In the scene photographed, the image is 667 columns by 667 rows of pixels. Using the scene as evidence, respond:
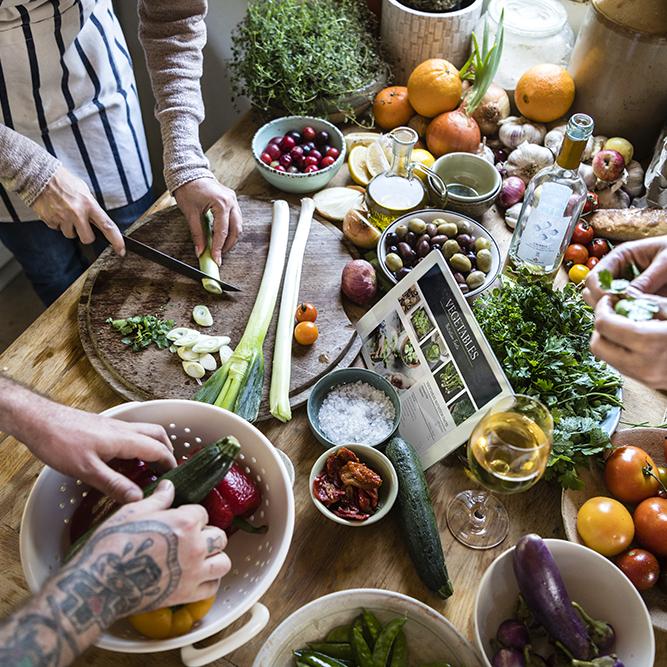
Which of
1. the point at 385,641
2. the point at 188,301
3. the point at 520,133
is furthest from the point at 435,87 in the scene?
the point at 385,641

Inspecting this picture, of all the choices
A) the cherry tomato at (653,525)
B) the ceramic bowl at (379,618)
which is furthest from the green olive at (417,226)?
the ceramic bowl at (379,618)

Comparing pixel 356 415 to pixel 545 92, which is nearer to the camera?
pixel 356 415

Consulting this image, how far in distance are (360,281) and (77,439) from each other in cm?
72

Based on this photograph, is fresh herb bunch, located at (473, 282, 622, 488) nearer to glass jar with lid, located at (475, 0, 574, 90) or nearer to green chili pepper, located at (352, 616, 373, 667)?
green chili pepper, located at (352, 616, 373, 667)

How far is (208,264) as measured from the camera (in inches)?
58.2

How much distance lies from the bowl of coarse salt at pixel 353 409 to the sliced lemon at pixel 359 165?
637mm

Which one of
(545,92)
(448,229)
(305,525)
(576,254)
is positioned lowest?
(305,525)

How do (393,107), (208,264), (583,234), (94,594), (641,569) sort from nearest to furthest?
(94,594) → (641,569) → (208,264) → (583,234) → (393,107)

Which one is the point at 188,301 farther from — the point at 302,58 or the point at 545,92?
the point at 545,92

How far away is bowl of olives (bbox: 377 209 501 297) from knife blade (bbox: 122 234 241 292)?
1.16ft

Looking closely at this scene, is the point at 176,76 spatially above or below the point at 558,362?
above

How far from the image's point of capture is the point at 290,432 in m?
1.27

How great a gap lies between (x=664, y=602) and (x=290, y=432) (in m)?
0.69

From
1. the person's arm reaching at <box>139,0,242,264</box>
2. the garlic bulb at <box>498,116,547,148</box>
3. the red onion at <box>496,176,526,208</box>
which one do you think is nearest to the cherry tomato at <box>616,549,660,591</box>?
the red onion at <box>496,176,526,208</box>
